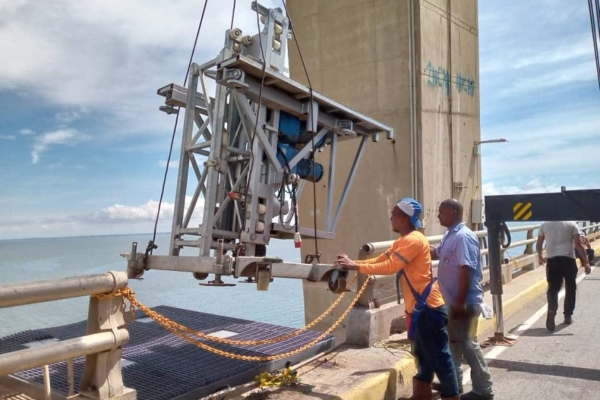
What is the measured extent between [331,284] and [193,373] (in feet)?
4.94

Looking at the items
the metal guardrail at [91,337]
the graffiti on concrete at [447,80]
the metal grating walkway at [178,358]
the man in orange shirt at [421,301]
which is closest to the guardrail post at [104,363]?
the metal guardrail at [91,337]

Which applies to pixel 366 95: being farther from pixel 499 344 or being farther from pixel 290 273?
pixel 290 273

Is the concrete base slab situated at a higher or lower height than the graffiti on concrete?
lower

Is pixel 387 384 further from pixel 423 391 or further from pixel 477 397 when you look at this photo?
pixel 477 397

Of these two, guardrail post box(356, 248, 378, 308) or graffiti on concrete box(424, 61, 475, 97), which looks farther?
graffiti on concrete box(424, 61, 475, 97)

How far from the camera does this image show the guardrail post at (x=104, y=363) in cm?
268

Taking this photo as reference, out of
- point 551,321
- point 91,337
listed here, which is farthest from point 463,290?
point 551,321

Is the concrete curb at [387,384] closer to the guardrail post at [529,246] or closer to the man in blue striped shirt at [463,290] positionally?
the man in blue striped shirt at [463,290]

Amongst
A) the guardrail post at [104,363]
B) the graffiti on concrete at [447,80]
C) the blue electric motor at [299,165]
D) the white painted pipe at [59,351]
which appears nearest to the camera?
the white painted pipe at [59,351]

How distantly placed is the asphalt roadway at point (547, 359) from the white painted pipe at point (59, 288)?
3520 mm

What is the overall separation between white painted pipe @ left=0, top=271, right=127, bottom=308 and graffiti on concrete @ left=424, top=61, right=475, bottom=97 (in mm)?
9072

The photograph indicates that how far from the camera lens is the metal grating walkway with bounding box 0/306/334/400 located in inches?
157

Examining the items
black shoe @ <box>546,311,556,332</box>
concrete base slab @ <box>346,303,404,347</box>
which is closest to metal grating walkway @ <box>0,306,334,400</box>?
concrete base slab @ <box>346,303,404,347</box>

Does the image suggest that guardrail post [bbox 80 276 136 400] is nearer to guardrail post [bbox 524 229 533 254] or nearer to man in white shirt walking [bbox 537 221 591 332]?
man in white shirt walking [bbox 537 221 591 332]
